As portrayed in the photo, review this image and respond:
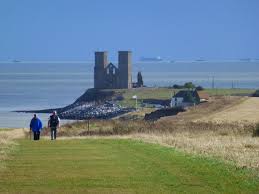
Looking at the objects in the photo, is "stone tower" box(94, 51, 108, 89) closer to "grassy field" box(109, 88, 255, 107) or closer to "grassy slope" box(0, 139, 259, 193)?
"grassy field" box(109, 88, 255, 107)

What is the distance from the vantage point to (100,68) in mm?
154875

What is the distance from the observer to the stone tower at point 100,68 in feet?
504

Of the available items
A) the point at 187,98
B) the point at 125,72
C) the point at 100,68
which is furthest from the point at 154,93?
the point at 187,98

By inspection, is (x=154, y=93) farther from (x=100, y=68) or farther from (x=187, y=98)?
(x=187, y=98)

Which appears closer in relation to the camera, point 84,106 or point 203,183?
point 203,183

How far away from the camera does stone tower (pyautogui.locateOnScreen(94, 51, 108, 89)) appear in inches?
6053

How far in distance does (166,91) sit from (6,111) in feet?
113

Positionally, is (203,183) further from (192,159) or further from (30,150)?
(30,150)

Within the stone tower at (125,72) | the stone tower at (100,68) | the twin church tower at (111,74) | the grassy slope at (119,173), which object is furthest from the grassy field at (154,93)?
the grassy slope at (119,173)

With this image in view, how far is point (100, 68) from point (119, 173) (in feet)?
452

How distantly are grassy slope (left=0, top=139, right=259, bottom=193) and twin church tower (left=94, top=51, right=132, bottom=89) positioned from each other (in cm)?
12895

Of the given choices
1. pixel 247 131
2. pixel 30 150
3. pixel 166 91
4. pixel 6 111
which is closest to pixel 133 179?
pixel 30 150

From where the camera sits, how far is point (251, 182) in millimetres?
15453

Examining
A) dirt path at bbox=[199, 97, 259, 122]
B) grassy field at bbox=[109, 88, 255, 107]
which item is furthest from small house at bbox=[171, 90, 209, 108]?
dirt path at bbox=[199, 97, 259, 122]
